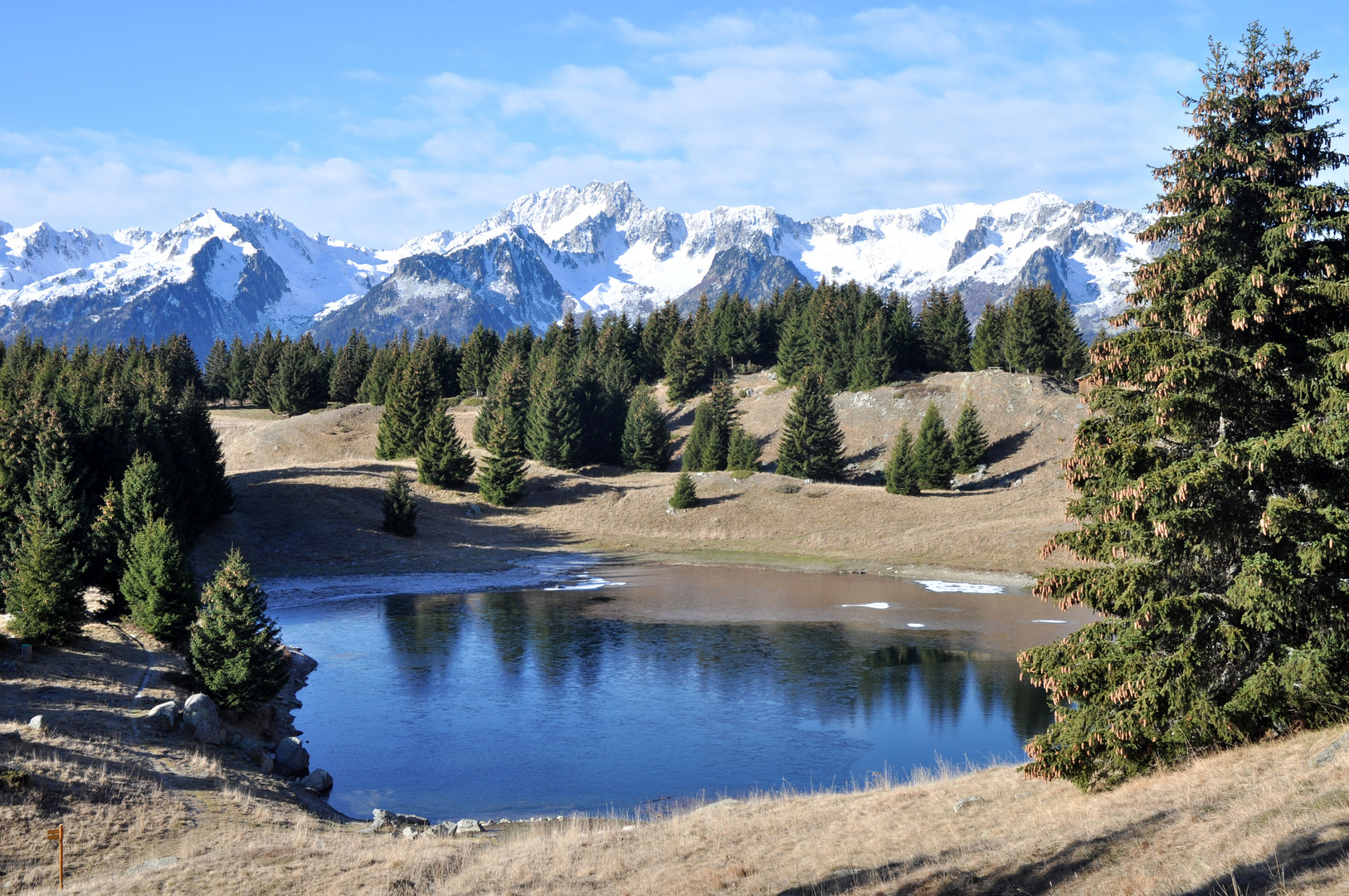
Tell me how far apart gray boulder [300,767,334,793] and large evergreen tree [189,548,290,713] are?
326cm

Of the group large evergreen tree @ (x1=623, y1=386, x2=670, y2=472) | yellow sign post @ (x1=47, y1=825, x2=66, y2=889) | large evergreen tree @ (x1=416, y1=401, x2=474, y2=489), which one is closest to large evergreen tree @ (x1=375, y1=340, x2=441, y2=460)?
large evergreen tree @ (x1=416, y1=401, x2=474, y2=489)

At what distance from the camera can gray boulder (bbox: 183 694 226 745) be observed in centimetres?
2308

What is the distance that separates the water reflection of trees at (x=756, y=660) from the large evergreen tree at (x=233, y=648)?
34.2 ft


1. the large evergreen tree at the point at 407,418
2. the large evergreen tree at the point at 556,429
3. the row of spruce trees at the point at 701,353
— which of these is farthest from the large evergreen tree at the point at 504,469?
the row of spruce trees at the point at 701,353

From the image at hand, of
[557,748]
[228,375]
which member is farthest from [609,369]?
[557,748]

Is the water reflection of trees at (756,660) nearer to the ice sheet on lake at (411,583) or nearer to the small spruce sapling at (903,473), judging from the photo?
the ice sheet on lake at (411,583)

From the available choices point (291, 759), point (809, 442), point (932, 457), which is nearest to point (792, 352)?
point (809, 442)

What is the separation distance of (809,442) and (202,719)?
209 ft

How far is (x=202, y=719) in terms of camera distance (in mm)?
23281

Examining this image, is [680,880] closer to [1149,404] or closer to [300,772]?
[1149,404]

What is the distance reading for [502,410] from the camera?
8112 cm

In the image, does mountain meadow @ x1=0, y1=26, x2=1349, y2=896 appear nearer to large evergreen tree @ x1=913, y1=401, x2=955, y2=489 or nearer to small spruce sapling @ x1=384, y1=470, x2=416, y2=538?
small spruce sapling @ x1=384, y1=470, x2=416, y2=538

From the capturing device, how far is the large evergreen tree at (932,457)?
76.2m

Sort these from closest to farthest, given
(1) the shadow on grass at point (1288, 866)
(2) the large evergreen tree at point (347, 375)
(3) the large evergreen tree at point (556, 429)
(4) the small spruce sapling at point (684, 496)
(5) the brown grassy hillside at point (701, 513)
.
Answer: (1) the shadow on grass at point (1288, 866) → (5) the brown grassy hillside at point (701, 513) → (4) the small spruce sapling at point (684, 496) → (3) the large evergreen tree at point (556, 429) → (2) the large evergreen tree at point (347, 375)
